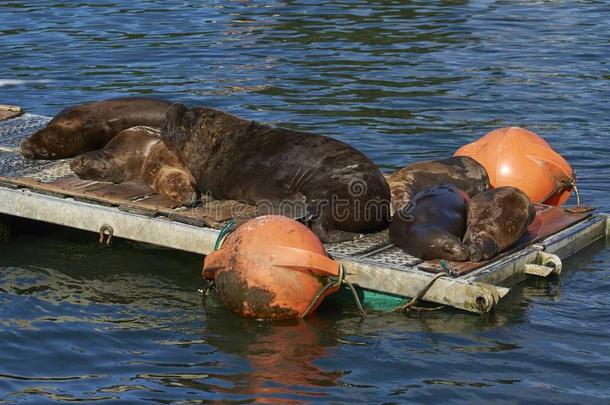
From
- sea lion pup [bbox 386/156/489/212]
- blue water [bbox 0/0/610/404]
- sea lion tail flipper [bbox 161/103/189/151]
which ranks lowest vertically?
blue water [bbox 0/0/610/404]

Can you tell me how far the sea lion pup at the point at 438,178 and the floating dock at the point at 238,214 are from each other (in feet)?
1.79

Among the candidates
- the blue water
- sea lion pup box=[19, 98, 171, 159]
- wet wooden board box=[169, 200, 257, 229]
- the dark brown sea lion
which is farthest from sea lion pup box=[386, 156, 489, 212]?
sea lion pup box=[19, 98, 171, 159]

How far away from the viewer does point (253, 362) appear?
834cm

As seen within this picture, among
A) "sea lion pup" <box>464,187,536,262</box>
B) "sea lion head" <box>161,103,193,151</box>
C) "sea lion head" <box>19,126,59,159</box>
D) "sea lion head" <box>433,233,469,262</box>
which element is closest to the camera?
"sea lion head" <box>433,233,469,262</box>

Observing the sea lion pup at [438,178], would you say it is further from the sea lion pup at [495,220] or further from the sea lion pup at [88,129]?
the sea lion pup at [88,129]

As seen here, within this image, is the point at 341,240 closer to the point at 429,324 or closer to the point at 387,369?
the point at 429,324

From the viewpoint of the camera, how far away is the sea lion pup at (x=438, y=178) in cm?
1033

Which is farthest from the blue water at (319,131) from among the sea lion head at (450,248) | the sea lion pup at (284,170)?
the sea lion pup at (284,170)

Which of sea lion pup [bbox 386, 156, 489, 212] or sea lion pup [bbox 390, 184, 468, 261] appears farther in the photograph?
sea lion pup [bbox 386, 156, 489, 212]

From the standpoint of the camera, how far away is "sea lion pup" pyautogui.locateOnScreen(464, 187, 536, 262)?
936 cm

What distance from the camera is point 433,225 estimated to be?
941 centimetres

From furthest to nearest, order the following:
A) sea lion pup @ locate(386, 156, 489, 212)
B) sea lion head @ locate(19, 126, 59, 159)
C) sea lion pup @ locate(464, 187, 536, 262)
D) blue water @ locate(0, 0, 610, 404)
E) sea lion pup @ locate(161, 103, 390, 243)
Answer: sea lion head @ locate(19, 126, 59, 159)
sea lion pup @ locate(386, 156, 489, 212)
sea lion pup @ locate(161, 103, 390, 243)
sea lion pup @ locate(464, 187, 536, 262)
blue water @ locate(0, 0, 610, 404)

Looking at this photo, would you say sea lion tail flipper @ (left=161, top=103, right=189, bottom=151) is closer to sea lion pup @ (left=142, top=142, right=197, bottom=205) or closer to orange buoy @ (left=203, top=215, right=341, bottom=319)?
sea lion pup @ (left=142, top=142, right=197, bottom=205)

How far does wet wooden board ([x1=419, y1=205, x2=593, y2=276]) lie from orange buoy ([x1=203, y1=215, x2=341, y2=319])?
32.5 inches
